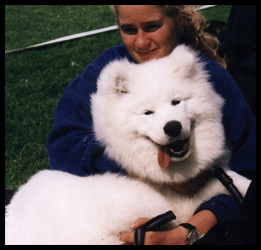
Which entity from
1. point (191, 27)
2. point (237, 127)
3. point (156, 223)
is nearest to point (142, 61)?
point (191, 27)

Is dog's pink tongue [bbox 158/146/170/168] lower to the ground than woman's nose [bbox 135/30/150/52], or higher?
lower

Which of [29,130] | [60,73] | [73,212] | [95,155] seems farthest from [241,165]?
[60,73]

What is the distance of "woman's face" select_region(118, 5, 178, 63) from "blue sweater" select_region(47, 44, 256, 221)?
0.43 metres

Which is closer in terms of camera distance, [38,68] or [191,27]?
[191,27]

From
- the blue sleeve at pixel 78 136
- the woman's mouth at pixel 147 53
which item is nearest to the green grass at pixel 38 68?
the blue sleeve at pixel 78 136

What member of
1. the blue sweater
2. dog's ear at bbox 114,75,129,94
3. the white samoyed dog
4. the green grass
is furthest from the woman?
the green grass

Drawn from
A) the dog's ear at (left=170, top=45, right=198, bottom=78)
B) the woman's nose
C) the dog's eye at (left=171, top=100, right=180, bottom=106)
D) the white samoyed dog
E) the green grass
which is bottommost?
the green grass

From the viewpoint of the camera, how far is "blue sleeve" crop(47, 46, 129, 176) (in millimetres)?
1733

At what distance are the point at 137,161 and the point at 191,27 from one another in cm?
117

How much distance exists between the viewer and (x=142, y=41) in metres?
1.58

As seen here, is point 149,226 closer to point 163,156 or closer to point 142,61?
point 163,156

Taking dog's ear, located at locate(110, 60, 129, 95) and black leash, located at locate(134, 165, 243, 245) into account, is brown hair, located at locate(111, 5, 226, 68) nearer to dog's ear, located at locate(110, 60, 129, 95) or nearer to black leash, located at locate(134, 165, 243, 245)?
dog's ear, located at locate(110, 60, 129, 95)

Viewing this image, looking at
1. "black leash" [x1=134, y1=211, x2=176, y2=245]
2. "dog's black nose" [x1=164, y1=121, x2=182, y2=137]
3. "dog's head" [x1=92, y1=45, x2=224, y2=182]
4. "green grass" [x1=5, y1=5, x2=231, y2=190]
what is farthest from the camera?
"green grass" [x1=5, y1=5, x2=231, y2=190]

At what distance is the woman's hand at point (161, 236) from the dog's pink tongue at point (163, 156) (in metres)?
0.35
